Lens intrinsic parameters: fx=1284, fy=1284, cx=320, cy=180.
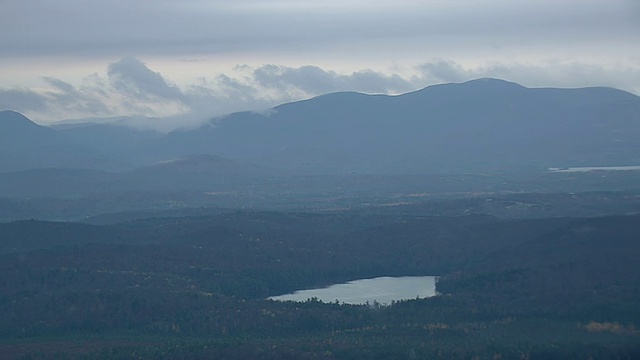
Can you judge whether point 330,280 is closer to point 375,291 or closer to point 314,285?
point 314,285

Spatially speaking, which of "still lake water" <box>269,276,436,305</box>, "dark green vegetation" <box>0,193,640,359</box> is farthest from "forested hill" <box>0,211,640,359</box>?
"still lake water" <box>269,276,436,305</box>

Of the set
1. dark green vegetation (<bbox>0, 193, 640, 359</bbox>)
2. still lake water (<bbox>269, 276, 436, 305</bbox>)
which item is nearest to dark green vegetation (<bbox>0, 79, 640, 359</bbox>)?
dark green vegetation (<bbox>0, 193, 640, 359</bbox>)

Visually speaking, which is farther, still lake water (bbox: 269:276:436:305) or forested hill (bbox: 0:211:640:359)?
still lake water (bbox: 269:276:436:305)

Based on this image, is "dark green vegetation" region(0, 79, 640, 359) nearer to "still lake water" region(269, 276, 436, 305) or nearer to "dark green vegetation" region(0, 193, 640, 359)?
"dark green vegetation" region(0, 193, 640, 359)

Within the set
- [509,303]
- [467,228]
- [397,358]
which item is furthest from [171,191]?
[397,358]

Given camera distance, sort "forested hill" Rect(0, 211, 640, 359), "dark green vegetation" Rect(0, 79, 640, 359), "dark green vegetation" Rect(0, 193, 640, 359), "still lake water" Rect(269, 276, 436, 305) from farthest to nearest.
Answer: "still lake water" Rect(269, 276, 436, 305), "forested hill" Rect(0, 211, 640, 359), "dark green vegetation" Rect(0, 79, 640, 359), "dark green vegetation" Rect(0, 193, 640, 359)

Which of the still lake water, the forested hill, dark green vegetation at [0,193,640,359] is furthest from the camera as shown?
the still lake water

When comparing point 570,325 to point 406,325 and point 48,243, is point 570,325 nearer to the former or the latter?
point 406,325

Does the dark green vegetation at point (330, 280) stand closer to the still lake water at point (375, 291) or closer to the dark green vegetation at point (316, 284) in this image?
the dark green vegetation at point (316, 284)

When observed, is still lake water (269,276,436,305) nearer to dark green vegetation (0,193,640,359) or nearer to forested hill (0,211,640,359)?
forested hill (0,211,640,359)
